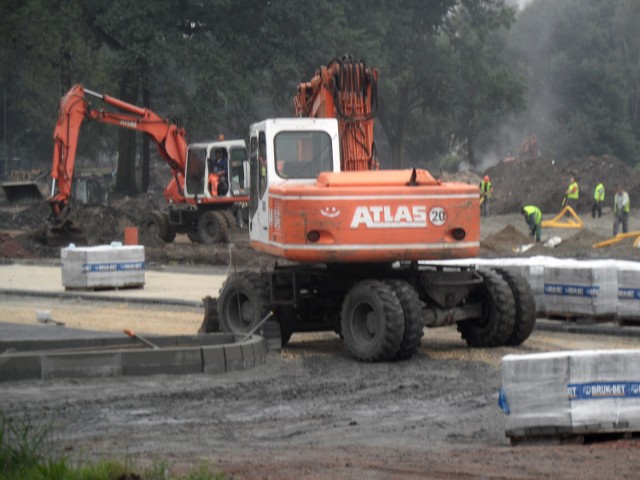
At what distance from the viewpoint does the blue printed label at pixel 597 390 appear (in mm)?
10703

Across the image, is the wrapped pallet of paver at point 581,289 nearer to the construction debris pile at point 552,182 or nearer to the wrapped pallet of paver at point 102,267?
the wrapped pallet of paver at point 102,267

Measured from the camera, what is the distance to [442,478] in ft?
28.2

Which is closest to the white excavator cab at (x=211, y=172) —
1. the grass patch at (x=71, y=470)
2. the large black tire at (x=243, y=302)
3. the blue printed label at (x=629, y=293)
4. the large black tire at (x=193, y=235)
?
the large black tire at (x=193, y=235)

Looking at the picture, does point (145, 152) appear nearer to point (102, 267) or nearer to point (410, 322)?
point (102, 267)

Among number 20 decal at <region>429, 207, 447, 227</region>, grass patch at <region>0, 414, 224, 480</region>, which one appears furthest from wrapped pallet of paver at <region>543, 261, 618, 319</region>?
grass patch at <region>0, 414, 224, 480</region>

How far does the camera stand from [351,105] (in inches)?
819

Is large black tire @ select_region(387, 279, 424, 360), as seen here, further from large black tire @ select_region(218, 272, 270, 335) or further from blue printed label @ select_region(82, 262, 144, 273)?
blue printed label @ select_region(82, 262, 144, 273)

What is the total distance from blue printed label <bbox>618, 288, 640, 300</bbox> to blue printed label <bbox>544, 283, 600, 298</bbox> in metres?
0.32

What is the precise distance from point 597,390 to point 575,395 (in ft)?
0.57

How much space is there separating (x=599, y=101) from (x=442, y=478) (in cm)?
9248

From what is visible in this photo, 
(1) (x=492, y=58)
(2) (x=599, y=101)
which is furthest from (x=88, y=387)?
(2) (x=599, y=101)

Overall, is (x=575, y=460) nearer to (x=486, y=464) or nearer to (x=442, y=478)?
(x=486, y=464)

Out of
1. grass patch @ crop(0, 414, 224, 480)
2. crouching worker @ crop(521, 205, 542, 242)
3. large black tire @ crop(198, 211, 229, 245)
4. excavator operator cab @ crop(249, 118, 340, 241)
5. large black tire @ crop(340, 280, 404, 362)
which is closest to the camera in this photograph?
grass patch @ crop(0, 414, 224, 480)

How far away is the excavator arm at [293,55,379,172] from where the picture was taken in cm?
2055
